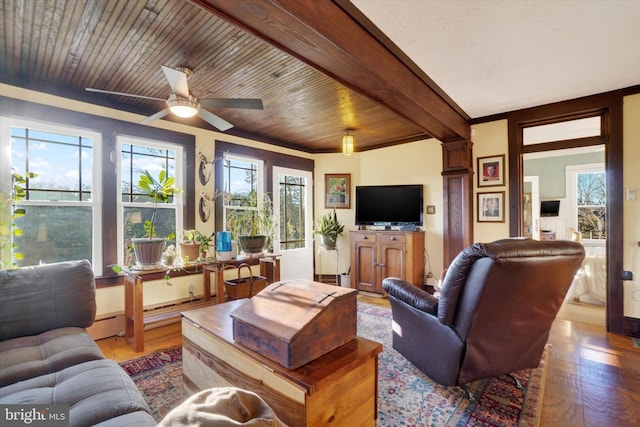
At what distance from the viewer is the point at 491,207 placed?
371 centimetres

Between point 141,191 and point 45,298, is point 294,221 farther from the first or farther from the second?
point 45,298

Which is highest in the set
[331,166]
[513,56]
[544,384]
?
[513,56]

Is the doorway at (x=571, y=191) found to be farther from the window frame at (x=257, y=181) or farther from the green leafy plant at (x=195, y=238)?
the green leafy plant at (x=195, y=238)

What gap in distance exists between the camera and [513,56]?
237cm

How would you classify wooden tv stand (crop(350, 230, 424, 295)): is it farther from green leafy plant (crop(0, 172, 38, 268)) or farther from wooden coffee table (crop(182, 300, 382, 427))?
green leafy plant (crop(0, 172, 38, 268))

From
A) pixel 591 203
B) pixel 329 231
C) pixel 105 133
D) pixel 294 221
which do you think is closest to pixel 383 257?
pixel 329 231

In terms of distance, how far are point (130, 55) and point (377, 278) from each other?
3.80m

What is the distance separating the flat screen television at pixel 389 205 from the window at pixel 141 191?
2.71 m

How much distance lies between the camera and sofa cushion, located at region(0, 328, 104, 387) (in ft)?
4.17

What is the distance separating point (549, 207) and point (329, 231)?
5200 mm

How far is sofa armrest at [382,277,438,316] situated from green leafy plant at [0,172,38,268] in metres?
2.93

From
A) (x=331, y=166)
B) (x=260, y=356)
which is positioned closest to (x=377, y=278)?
(x=331, y=166)

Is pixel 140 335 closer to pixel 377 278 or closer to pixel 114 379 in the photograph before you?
pixel 114 379

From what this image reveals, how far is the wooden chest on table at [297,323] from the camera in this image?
1.17 m
